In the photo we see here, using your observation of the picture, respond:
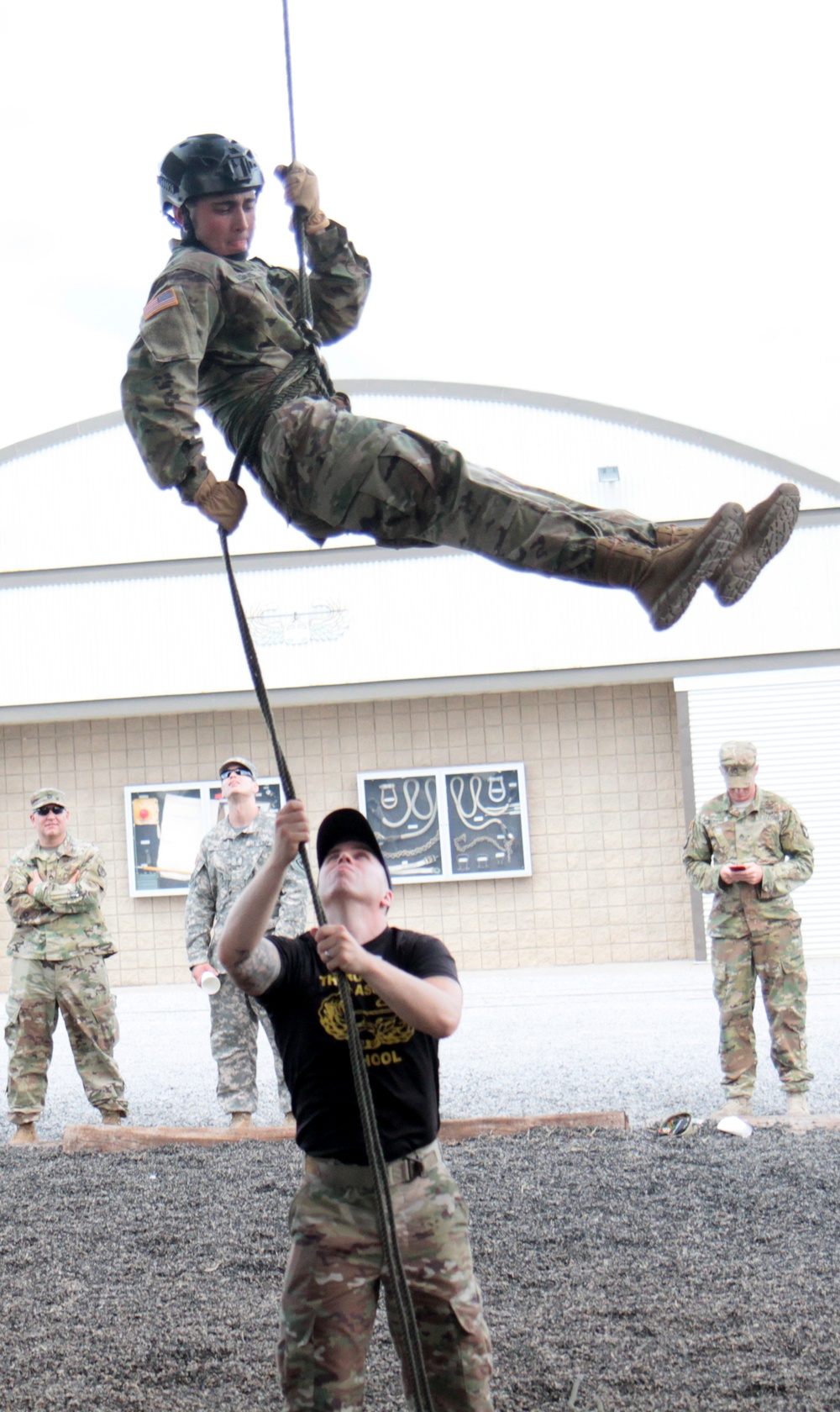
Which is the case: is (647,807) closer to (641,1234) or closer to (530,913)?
(530,913)

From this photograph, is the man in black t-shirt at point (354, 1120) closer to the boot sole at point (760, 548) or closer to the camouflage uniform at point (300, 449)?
the camouflage uniform at point (300, 449)

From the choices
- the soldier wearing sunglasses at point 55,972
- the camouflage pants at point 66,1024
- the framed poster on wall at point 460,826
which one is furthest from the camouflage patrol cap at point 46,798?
the framed poster on wall at point 460,826

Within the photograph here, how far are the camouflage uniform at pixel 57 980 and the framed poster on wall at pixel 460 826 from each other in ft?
22.3

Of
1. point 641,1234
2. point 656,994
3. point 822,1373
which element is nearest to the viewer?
point 822,1373

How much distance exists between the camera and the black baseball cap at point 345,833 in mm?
2756

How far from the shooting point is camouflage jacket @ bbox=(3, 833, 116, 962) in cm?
700

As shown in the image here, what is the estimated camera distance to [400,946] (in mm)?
2797

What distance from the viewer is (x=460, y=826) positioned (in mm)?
13875

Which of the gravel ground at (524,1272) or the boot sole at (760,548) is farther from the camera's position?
the gravel ground at (524,1272)

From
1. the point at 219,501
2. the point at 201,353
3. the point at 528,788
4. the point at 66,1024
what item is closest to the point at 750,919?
the point at 66,1024

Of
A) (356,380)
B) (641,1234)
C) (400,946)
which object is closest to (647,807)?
(356,380)

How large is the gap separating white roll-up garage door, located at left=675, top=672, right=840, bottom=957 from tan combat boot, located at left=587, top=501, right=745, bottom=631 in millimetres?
10616

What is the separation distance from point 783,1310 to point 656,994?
24.2 ft

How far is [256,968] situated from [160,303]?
4.55 feet
